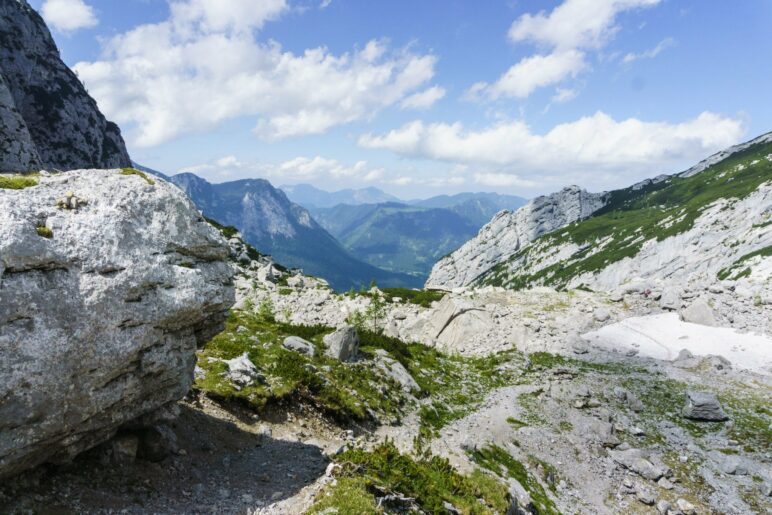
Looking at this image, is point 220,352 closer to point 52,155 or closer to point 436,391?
point 436,391

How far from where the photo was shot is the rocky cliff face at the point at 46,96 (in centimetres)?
12362

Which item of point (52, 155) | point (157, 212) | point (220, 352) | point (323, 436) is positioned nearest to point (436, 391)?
point (323, 436)

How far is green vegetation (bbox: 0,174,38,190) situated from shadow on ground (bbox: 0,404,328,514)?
6862mm

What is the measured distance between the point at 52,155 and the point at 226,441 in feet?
489

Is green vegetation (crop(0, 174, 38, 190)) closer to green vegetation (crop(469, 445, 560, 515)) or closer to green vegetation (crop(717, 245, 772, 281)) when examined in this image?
green vegetation (crop(469, 445, 560, 515))

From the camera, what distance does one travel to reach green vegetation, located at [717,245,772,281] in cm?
A: 10992

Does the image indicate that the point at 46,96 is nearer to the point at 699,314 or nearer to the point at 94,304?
the point at 94,304

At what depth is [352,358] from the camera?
1195 inches

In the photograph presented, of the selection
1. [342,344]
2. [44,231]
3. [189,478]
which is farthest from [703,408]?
[44,231]

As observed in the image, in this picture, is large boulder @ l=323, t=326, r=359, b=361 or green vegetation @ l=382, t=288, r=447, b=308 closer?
large boulder @ l=323, t=326, r=359, b=361

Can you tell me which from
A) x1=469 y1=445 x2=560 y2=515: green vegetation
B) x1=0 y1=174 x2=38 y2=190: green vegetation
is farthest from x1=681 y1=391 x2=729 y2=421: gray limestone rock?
x1=0 y1=174 x2=38 y2=190: green vegetation

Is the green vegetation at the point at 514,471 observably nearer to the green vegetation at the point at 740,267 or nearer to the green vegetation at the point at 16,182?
the green vegetation at the point at 16,182

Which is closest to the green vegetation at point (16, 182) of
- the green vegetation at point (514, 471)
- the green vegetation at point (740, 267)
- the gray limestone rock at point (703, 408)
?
the green vegetation at point (514, 471)

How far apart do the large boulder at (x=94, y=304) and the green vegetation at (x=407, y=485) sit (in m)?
6.02
